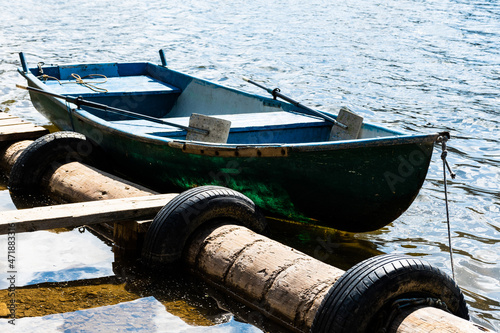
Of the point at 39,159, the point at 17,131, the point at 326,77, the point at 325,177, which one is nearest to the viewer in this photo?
the point at 325,177

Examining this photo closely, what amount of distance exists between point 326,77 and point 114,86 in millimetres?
6894

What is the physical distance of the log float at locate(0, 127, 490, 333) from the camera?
137 inches

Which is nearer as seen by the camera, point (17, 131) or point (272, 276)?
point (272, 276)

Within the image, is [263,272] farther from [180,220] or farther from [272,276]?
[180,220]

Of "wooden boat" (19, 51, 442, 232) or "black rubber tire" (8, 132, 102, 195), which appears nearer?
"wooden boat" (19, 51, 442, 232)

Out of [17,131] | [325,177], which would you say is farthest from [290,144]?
[17,131]

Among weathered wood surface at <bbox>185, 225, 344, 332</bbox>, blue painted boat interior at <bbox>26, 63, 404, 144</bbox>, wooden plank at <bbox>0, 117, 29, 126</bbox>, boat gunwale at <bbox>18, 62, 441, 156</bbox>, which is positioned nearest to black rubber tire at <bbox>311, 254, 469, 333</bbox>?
weathered wood surface at <bbox>185, 225, 344, 332</bbox>

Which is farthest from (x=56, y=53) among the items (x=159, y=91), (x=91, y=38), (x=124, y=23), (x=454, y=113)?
(x=454, y=113)

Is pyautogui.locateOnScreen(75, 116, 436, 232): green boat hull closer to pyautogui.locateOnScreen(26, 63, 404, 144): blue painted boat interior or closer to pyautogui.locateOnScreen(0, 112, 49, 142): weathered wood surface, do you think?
pyautogui.locateOnScreen(26, 63, 404, 144): blue painted boat interior

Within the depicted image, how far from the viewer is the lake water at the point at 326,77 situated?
510 cm

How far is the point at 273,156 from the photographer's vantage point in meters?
5.57

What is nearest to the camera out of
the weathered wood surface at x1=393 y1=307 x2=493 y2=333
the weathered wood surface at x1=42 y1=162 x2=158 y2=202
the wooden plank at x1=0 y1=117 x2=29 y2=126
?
the weathered wood surface at x1=393 y1=307 x2=493 y2=333

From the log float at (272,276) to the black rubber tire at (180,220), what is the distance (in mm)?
100

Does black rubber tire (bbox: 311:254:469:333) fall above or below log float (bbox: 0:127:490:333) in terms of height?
above
